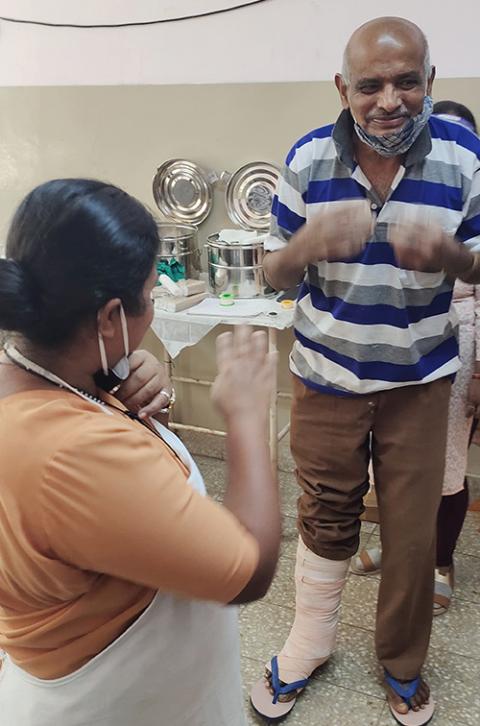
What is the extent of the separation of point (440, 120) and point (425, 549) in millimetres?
945

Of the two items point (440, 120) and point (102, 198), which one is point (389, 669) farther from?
point (102, 198)

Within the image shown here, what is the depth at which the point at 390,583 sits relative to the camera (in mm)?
1649

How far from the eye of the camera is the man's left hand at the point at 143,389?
1.08 metres

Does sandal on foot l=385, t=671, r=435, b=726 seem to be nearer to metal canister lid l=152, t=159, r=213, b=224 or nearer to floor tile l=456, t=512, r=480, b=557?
floor tile l=456, t=512, r=480, b=557

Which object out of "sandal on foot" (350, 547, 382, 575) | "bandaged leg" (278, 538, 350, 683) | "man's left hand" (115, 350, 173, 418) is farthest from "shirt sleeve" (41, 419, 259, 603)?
"sandal on foot" (350, 547, 382, 575)

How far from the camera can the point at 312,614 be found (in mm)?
1745

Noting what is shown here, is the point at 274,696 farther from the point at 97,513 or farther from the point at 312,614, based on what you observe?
the point at 97,513

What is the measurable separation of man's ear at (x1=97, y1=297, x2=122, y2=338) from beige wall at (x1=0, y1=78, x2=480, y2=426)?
1.91 meters

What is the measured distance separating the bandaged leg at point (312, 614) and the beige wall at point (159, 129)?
1.21m

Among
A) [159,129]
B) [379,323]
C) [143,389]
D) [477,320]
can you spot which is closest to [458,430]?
[477,320]

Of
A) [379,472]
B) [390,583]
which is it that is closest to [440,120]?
[379,472]

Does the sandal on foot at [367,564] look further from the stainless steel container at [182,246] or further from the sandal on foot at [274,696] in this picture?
the stainless steel container at [182,246]

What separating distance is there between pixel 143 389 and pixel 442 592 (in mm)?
1402

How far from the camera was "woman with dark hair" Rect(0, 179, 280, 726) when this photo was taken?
738 millimetres
